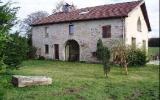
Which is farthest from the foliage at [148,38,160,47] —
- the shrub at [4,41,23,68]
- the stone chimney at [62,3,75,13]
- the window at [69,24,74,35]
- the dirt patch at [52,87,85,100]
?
the dirt patch at [52,87,85,100]

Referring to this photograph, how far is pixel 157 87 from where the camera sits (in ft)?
50.9

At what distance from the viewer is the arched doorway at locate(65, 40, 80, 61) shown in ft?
119

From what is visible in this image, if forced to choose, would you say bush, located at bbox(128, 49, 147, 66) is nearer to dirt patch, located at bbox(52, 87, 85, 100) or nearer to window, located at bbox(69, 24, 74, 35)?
window, located at bbox(69, 24, 74, 35)

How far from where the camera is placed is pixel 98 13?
33.4 m

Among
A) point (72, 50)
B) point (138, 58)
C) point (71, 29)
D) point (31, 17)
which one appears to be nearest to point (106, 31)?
point (138, 58)

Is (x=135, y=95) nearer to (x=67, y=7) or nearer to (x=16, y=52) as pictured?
(x=16, y=52)

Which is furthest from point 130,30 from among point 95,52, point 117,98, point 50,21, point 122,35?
point 117,98

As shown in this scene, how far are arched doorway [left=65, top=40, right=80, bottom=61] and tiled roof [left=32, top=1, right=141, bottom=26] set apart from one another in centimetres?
288

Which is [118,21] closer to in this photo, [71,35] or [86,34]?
[86,34]

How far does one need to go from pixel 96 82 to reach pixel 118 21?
607 inches

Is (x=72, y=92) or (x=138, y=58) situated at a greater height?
(x=138, y=58)

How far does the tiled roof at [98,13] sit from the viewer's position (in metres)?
31.4

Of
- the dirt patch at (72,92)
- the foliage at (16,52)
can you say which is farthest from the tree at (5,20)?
the foliage at (16,52)

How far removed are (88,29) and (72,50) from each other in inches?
177
